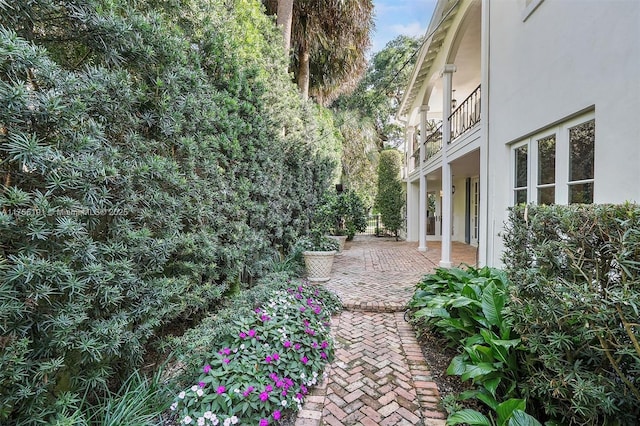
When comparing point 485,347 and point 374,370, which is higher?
point 485,347

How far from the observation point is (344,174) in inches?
650

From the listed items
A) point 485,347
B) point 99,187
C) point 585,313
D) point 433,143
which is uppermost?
point 433,143

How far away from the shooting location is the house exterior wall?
8.07 ft

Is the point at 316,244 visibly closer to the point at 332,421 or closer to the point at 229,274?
the point at 229,274

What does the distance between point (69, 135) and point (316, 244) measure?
4983 millimetres

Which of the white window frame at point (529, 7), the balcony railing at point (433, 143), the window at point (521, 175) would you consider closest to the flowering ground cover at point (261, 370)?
the window at point (521, 175)

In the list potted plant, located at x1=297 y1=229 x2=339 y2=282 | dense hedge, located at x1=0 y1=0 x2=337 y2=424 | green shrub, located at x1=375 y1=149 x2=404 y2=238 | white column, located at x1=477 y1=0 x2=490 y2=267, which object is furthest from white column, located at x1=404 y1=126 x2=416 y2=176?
dense hedge, located at x1=0 y1=0 x2=337 y2=424

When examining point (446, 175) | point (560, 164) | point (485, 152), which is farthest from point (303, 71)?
point (560, 164)

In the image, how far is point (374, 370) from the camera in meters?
2.92

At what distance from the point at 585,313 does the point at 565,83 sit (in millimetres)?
2848

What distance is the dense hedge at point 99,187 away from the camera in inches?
57.9

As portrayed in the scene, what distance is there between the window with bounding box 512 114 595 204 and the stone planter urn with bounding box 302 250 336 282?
3470mm

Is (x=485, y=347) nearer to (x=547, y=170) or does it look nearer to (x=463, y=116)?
(x=547, y=170)

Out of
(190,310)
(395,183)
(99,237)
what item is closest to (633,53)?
(99,237)
